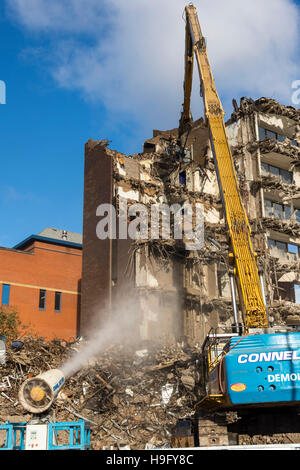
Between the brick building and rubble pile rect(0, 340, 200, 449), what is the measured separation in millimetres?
12534

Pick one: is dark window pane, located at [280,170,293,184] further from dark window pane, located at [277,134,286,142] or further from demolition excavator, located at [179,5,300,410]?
demolition excavator, located at [179,5,300,410]

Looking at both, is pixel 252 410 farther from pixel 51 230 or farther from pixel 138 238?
pixel 51 230

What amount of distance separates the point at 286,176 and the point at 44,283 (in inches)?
843

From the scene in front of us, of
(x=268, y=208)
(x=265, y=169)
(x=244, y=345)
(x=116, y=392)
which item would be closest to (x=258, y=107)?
(x=265, y=169)

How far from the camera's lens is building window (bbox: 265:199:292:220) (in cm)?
3778

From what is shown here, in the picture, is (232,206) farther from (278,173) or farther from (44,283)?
(44,283)

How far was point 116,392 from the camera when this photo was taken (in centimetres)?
2008

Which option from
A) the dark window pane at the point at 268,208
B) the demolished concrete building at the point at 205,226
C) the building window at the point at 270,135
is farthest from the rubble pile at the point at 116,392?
the building window at the point at 270,135

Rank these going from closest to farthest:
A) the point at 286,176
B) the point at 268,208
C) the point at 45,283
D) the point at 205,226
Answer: the point at 205,226 → the point at 268,208 → the point at 45,283 → the point at 286,176

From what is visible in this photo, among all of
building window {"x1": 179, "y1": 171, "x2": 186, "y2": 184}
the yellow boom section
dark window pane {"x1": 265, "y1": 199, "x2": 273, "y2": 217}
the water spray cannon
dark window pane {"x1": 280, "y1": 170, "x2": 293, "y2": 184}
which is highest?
dark window pane {"x1": 280, "y1": 170, "x2": 293, "y2": 184}

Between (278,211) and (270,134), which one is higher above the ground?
(270,134)

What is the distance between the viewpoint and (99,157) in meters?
34.4

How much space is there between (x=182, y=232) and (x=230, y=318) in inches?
262
